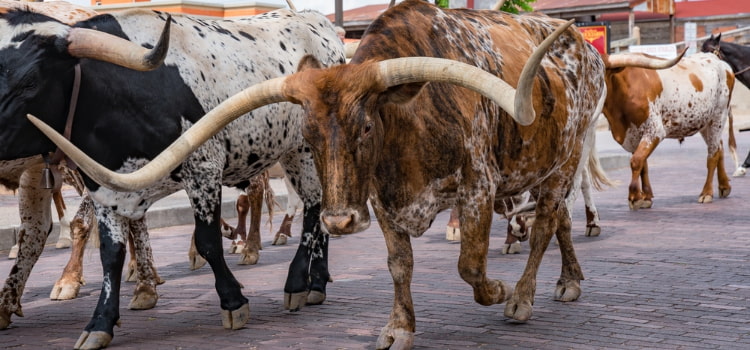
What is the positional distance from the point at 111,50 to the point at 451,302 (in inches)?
108

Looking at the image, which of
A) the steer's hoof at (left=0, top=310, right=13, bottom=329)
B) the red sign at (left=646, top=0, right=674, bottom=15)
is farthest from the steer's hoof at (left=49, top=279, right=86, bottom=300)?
the red sign at (left=646, top=0, right=674, bottom=15)

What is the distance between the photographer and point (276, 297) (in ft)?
25.4

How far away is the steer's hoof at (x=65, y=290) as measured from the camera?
7.97 m

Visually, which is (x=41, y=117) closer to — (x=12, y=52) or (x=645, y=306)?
(x=12, y=52)

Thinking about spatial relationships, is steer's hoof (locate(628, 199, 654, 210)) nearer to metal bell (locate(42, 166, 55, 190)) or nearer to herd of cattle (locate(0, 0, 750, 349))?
herd of cattle (locate(0, 0, 750, 349))

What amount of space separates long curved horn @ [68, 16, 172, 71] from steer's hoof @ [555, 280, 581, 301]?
301 cm

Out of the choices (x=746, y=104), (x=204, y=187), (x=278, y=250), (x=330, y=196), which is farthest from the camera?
(x=746, y=104)

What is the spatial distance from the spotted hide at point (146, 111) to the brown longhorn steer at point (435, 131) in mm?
992

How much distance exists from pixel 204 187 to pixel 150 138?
0.44 m

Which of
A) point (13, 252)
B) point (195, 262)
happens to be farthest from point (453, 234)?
point (13, 252)

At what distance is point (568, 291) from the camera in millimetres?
7031

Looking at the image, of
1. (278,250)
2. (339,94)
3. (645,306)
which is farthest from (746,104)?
(339,94)

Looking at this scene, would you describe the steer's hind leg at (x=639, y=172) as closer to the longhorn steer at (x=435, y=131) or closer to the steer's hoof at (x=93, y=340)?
the longhorn steer at (x=435, y=131)

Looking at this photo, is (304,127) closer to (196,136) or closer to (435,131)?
(196,136)
